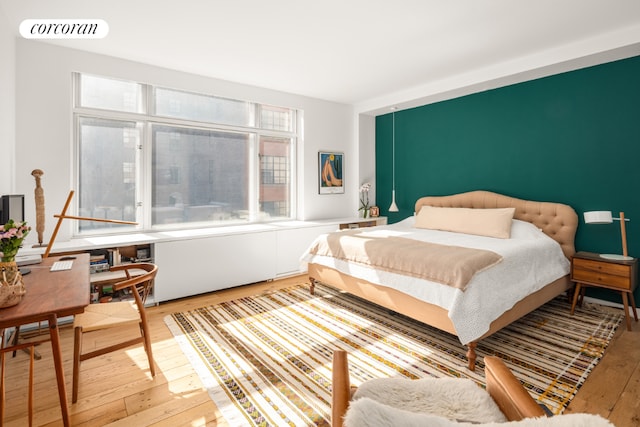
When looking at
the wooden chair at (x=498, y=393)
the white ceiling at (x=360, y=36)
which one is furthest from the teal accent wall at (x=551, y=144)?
the wooden chair at (x=498, y=393)

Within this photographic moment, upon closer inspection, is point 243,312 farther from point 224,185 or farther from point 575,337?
point 575,337

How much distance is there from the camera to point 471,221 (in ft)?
12.7

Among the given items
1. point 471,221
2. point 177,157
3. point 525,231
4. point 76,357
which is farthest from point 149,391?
point 525,231

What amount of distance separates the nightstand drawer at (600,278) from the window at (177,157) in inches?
141

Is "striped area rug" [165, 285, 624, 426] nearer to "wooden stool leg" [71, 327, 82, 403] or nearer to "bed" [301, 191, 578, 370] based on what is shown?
"bed" [301, 191, 578, 370]

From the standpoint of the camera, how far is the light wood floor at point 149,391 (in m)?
1.82

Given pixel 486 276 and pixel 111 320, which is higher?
pixel 486 276

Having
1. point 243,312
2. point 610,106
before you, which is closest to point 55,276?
point 243,312

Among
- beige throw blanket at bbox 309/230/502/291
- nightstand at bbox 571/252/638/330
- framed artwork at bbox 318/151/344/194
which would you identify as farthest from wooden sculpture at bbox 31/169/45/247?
nightstand at bbox 571/252/638/330

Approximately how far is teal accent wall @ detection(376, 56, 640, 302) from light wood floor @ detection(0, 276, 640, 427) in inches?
59.1

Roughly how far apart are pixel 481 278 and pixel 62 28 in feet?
13.4

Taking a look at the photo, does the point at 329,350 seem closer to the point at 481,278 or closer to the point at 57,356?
the point at 481,278

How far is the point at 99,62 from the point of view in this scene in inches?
137

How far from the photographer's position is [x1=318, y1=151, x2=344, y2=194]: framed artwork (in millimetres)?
5379
